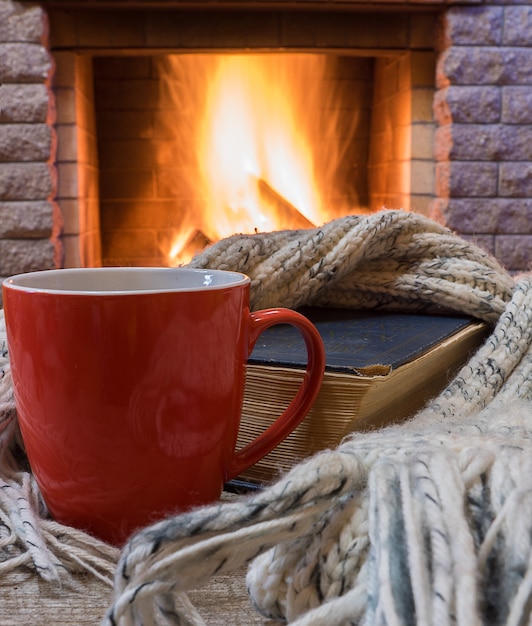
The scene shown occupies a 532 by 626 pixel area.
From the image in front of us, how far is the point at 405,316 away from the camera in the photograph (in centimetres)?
60

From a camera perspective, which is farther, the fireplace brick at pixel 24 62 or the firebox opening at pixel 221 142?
the firebox opening at pixel 221 142

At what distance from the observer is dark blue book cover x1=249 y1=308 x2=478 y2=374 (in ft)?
1.34

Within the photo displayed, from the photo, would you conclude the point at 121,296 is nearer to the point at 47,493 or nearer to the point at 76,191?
the point at 47,493

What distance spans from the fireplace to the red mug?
4.89 feet

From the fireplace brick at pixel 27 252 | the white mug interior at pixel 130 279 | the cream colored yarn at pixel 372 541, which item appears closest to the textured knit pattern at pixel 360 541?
the cream colored yarn at pixel 372 541

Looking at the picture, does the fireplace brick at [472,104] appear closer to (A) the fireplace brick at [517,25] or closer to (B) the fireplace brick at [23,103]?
(A) the fireplace brick at [517,25]

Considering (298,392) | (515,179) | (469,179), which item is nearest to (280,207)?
(469,179)

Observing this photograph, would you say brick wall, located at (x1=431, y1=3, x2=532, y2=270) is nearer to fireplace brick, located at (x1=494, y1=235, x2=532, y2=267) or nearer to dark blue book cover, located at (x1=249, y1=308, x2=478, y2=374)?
fireplace brick, located at (x1=494, y1=235, x2=532, y2=267)

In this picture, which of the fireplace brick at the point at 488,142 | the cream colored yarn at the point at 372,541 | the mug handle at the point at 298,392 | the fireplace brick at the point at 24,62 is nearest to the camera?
the cream colored yarn at the point at 372,541

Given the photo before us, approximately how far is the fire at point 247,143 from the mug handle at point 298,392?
162 centimetres

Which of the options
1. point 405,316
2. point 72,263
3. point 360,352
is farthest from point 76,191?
point 360,352

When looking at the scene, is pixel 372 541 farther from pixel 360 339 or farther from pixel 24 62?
pixel 24 62

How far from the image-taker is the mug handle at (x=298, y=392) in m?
0.37

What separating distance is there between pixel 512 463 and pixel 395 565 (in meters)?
0.07
